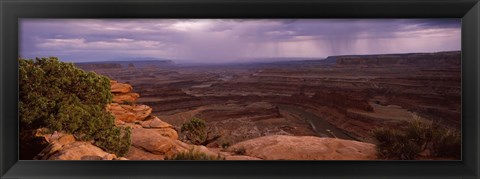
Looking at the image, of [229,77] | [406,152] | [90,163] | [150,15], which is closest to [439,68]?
[406,152]

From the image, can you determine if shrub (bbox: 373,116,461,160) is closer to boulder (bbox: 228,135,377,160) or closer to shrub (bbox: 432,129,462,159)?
shrub (bbox: 432,129,462,159)

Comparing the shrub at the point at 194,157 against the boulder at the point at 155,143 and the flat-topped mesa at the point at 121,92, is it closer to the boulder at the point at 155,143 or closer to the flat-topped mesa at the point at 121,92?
the boulder at the point at 155,143

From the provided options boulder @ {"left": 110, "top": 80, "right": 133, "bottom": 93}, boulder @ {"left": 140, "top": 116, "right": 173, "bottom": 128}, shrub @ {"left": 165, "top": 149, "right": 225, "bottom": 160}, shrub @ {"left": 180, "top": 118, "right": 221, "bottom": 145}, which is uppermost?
boulder @ {"left": 110, "top": 80, "right": 133, "bottom": 93}

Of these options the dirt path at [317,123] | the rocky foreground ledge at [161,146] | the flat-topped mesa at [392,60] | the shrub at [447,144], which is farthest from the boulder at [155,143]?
the shrub at [447,144]

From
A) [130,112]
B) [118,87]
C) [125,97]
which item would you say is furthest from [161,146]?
[118,87]

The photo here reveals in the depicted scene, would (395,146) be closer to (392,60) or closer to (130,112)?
(392,60)

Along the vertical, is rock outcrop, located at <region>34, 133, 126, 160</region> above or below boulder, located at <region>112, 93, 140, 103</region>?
below

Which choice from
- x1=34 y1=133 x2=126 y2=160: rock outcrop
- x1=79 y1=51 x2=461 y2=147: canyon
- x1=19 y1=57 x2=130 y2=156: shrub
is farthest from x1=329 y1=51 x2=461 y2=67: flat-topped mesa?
x1=34 y1=133 x2=126 y2=160: rock outcrop
